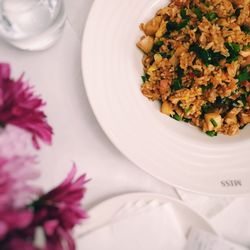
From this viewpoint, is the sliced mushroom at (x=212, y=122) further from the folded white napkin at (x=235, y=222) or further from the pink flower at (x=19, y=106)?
the pink flower at (x=19, y=106)

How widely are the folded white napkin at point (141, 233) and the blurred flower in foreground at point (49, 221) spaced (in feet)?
0.89

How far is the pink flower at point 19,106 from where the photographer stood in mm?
406

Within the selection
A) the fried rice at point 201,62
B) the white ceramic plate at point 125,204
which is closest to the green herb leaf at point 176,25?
the fried rice at point 201,62

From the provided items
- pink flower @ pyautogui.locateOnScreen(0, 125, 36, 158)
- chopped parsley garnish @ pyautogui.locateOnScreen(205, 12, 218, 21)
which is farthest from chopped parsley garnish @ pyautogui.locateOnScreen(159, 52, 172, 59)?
pink flower @ pyautogui.locateOnScreen(0, 125, 36, 158)

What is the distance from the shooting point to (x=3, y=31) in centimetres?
65

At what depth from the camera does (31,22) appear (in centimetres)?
65

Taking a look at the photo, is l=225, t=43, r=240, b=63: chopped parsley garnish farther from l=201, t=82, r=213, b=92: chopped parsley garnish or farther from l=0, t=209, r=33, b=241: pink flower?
l=0, t=209, r=33, b=241: pink flower

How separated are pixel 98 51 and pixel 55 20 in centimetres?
11

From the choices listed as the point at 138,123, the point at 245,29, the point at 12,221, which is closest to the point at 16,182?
the point at 12,221

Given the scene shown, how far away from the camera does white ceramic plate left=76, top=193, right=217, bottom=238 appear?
25.6 inches

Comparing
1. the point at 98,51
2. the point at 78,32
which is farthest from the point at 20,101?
the point at 78,32

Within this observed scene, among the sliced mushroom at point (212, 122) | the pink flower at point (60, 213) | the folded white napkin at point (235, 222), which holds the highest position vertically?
the pink flower at point (60, 213)

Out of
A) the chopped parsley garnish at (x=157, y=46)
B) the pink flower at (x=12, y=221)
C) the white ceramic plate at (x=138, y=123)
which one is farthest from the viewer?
the chopped parsley garnish at (x=157, y=46)

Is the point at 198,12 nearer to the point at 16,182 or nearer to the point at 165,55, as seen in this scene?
the point at 165,55
